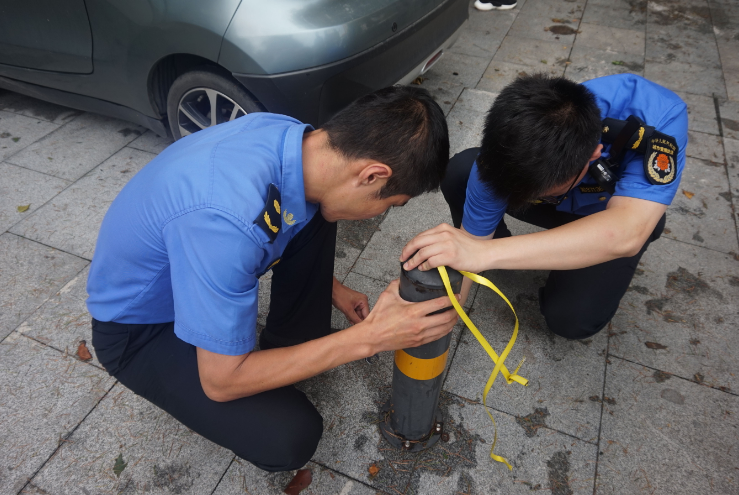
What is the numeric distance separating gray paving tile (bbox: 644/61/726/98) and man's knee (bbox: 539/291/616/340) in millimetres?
3152

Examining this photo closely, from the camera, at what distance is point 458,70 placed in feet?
14.4

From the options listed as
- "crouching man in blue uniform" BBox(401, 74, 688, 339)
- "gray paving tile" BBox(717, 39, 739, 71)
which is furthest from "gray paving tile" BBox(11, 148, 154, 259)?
"gray paving tile" BBox(717, 39, 739, 71)

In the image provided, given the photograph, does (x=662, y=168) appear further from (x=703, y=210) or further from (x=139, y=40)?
(x=139, y=40)

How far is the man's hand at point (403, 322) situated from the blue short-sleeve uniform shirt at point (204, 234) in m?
0.37

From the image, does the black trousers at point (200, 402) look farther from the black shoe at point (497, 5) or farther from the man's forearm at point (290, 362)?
the black shoe at point (497, 5)

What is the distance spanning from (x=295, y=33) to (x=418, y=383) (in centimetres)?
181

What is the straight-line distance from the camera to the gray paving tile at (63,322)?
2277mm

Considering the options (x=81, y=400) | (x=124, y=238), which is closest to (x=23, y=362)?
(x=81, y=400)

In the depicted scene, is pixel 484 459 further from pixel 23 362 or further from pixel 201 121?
pixel 201 121

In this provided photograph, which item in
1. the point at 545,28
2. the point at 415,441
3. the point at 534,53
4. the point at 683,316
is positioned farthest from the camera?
the point at 545,28

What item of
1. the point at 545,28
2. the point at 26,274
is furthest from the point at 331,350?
the point at 545,28

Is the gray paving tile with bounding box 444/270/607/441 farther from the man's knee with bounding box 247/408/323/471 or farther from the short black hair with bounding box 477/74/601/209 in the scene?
the short black hair with bounding box 477/74/601/209

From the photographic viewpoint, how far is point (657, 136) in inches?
70.3

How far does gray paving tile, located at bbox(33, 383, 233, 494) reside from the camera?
1815 mm
